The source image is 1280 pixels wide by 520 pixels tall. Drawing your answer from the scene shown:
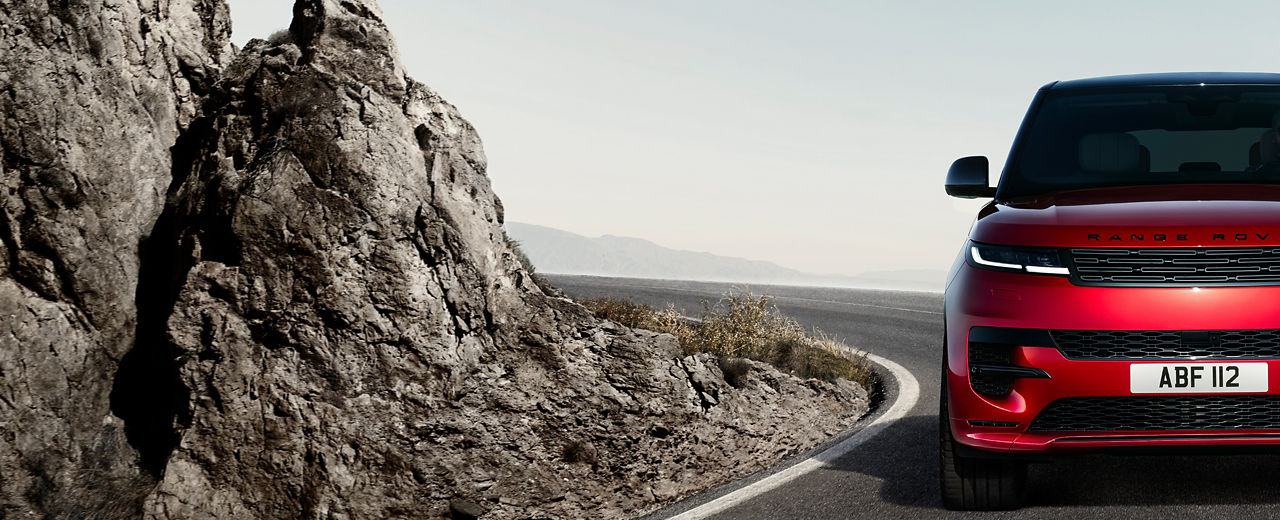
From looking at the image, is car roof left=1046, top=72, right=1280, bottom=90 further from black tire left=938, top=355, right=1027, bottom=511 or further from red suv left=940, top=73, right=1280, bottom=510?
black tire left=938, top=355, right=1027, bottom=511

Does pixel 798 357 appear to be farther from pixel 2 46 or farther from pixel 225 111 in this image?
pixel 2 46

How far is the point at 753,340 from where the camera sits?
402 inches

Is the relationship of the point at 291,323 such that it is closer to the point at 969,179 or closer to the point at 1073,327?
the point at 969,179

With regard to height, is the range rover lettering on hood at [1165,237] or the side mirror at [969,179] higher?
the side mirror at [969,179]

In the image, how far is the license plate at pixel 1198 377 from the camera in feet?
14.1

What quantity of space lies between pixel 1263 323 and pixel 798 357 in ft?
18.4

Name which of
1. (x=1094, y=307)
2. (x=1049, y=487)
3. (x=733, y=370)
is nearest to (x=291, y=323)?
(x=733, y=370)

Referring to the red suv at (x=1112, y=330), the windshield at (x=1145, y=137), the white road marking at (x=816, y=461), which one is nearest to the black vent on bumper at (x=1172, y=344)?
the red suv at (x=1112, y=330)

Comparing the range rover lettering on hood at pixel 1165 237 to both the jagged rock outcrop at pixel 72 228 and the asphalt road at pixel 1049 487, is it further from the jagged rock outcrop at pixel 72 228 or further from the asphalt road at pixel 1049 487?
the jagged rock outcrop at pixel 72 228

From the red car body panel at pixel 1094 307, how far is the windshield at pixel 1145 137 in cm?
92

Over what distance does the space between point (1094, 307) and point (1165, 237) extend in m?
0.40

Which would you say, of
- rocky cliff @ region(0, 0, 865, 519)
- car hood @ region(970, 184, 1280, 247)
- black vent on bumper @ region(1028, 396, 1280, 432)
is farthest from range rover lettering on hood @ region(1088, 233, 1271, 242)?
rocky cliff @ region(0, 0, 865, 519)

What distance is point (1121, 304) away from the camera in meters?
4.32

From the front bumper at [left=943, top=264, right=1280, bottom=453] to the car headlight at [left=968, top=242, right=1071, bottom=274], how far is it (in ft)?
0.11
